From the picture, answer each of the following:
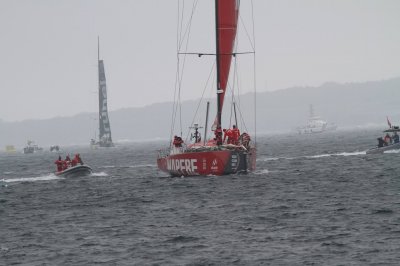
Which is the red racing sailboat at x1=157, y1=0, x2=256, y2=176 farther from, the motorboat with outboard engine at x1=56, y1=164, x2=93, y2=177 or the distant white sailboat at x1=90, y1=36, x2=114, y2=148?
the distant white sailboat at x1=90, y1=36, x2=114, y2=148

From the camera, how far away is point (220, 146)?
139 ft

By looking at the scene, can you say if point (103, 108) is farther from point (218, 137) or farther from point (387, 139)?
point (218, 137)

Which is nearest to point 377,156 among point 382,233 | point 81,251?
point 382,233

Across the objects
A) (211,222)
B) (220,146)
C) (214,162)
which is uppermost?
(220,146)

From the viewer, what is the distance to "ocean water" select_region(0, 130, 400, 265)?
21.3 m

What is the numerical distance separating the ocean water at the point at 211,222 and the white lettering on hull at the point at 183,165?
0.72 metres

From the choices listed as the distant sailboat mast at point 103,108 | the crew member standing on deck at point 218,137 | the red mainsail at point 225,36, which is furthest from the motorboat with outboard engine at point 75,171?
the distant sailboat mast at point 103,108

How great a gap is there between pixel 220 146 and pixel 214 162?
1.00 meters

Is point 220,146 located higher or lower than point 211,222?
higher

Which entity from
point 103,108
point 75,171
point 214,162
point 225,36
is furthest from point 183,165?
point 103,108

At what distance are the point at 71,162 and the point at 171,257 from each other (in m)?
35.6

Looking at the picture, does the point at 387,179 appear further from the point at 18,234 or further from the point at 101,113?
the point at 101,113

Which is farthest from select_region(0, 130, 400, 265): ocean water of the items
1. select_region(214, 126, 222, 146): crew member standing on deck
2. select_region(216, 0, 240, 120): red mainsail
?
select_region(216, 0, 240, 120): red mainsail

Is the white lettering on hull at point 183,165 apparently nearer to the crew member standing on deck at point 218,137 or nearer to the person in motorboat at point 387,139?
the crew member standing on deck at point 218,137
